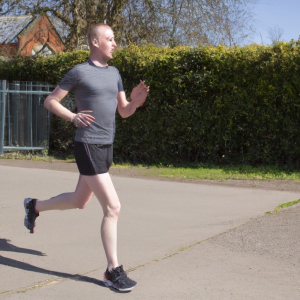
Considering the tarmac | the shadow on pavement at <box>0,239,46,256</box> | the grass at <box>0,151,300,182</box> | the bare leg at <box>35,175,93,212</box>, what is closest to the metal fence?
the grass at <box>0,151,300,182</box>

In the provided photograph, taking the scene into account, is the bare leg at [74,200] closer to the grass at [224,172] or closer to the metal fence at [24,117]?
the grass at [224,172]

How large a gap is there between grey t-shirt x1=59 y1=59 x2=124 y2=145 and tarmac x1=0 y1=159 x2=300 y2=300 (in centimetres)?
116

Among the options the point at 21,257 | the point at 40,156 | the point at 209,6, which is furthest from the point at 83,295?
the point at 209,6

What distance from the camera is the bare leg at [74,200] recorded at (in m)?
3.55

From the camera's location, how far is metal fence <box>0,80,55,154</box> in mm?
11695

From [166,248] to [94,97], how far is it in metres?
1.74

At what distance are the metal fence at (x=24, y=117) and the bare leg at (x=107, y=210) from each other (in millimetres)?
8866

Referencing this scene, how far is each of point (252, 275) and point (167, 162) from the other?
6.91 m

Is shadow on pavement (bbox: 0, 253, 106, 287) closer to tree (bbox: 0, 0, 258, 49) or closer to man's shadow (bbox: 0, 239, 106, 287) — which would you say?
man's shadow (bbox: 0, 239, 106, 287)

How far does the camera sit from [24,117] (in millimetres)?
11891

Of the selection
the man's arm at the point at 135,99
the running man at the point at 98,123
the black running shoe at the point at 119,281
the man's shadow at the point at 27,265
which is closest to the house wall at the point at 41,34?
the man's shadow at the point at 27,265

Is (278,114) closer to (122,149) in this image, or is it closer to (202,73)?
(202,73)

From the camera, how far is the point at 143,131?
34.4 ft

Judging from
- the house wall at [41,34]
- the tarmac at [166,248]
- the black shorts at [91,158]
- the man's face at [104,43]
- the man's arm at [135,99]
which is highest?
the house wall at [41,34]
